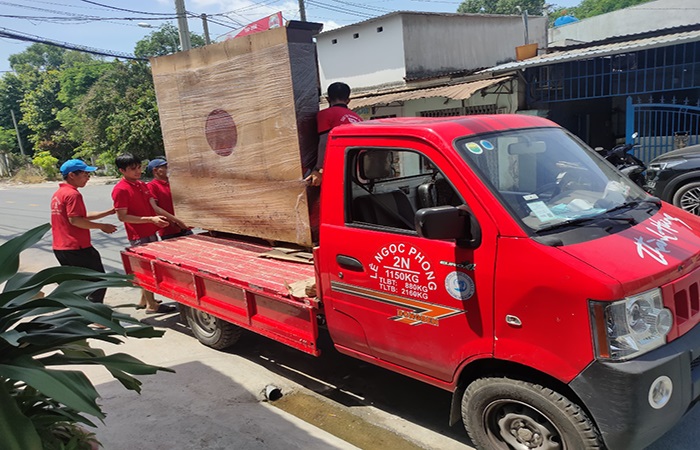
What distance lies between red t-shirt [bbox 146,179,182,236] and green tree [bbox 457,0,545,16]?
55107mm

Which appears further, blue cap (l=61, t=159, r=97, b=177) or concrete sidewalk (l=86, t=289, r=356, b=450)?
blue cap (l=61, t=159, r=97, b=177)

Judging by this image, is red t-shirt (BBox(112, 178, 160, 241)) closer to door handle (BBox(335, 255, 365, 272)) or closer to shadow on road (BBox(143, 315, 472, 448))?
shadow on road (BBox(143, 315, 472, 448))

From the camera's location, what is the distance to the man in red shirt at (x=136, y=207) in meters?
5.28

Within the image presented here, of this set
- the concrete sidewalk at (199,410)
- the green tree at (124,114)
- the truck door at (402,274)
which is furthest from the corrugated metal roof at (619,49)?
the green tree at (124,114)

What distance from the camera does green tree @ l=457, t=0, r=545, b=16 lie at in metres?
54.8

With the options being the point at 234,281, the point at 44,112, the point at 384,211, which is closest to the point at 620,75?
the point at 384,211

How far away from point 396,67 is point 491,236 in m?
13.4

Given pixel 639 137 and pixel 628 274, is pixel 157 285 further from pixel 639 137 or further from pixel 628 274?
pixel 639 137

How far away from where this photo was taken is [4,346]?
2070mm

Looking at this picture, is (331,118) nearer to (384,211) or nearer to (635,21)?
(384,211)

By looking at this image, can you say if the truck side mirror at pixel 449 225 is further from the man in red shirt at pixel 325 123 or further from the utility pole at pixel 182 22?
the utility pole at pixel 182 22

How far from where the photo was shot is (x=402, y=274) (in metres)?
2.81

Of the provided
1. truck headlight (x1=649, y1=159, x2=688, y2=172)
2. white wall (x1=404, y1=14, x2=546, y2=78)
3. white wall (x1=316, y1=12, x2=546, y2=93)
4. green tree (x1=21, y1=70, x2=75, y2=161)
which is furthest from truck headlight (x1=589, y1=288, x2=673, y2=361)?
green tree (x1=21, y1=70, x2=75, y2=161)

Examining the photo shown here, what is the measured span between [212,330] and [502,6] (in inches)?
2437
